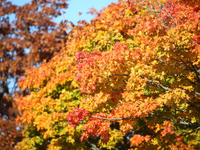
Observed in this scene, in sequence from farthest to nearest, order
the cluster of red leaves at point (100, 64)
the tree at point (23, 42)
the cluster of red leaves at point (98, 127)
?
1. the tree at point (23, 42)
2. the cluster of red leaves at point (98, 127)
3. the cluster of red leaves at point (100, 64)

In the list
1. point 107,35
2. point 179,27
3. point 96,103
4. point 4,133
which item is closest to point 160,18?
point 179,27

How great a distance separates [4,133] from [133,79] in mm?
17517

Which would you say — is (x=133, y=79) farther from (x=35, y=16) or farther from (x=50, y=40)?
(x=35, y=16)

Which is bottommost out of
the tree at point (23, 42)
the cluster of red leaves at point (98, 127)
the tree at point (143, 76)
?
the cluster of red leaves at point (98, 127)

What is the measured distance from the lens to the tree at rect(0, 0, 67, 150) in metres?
23.6

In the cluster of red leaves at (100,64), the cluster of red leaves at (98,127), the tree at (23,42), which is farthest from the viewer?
the tree at (23,42)

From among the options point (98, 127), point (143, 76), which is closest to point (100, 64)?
point (143, 76)

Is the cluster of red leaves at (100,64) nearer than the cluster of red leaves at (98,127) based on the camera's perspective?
Yes

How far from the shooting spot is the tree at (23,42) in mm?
23625

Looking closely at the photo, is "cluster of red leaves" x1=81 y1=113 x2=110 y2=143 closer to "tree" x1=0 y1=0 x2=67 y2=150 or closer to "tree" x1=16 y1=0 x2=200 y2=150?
"tree" x1=16 y1=0 x2=200 y2=150

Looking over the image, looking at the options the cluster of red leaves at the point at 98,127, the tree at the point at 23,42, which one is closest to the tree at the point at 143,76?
the cluster of red leaves at the point at 98,127

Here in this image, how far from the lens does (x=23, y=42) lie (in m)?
24.8

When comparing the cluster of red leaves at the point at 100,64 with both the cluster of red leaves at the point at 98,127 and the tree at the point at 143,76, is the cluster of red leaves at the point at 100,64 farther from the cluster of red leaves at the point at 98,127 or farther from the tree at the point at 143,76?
the cluster of red leaves at the point at 98,127

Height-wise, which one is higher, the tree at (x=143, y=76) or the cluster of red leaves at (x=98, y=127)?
the tree at (x=143, y=76)
